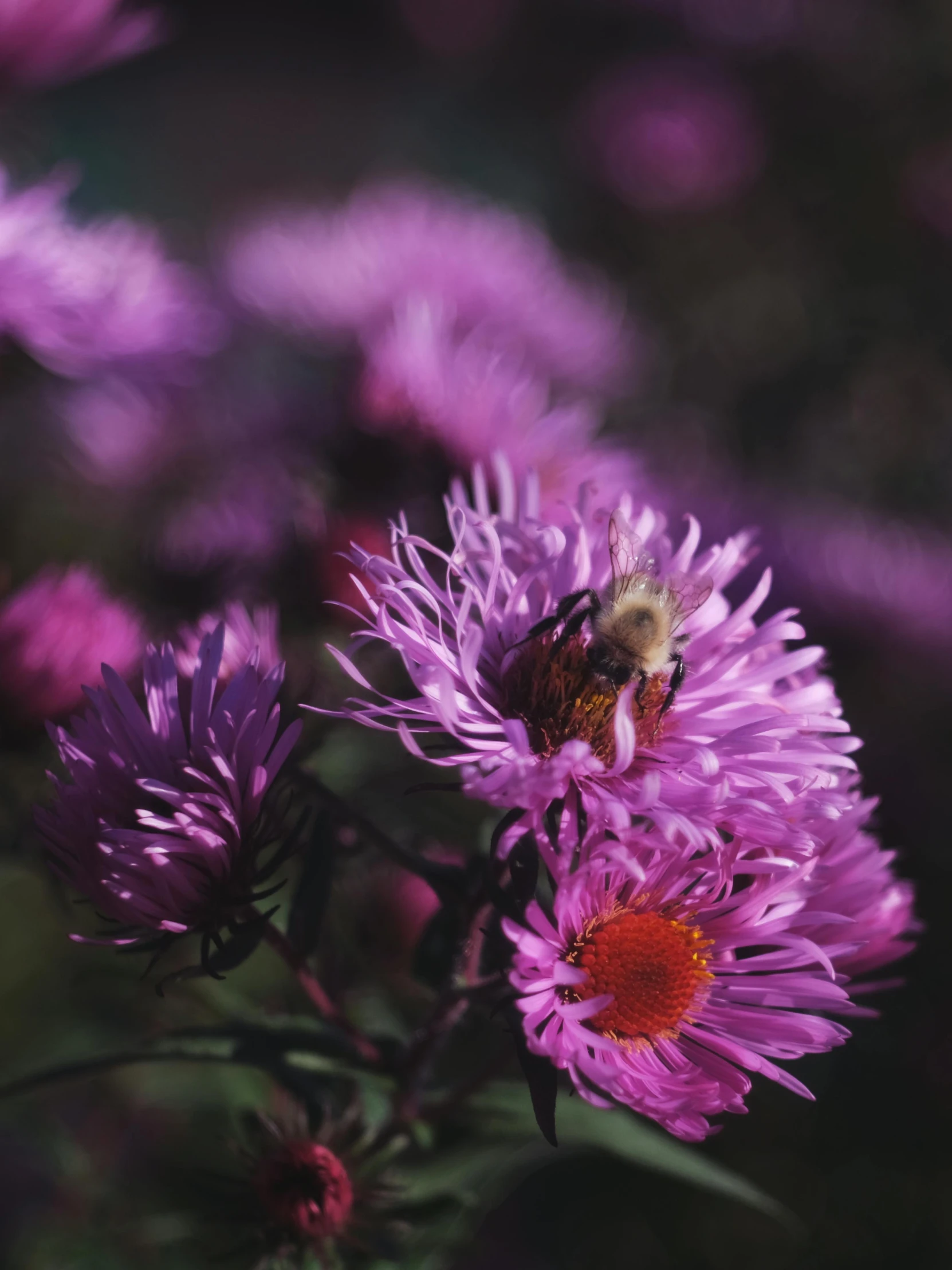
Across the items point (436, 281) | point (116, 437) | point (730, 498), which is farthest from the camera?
point (436, 281)

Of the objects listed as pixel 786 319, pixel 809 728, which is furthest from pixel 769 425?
pixel 809 728

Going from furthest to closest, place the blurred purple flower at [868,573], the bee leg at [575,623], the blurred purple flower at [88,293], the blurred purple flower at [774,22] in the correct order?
the blurred purple flower at [774,22]
the blurred purple flower at [868,573]
the blurred purple flower at [88,293]
the bee leg at [575,623]

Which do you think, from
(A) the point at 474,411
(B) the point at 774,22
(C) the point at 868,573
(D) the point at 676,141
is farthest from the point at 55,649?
(B) the point at 774,22

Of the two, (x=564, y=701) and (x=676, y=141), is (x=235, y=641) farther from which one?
(x=676, y=141)

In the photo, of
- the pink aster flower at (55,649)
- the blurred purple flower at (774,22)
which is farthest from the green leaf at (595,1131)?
the blurred purple flower at (774,22)

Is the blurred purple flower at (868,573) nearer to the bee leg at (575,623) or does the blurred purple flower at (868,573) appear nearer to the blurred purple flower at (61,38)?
the bee leg at (575,623)

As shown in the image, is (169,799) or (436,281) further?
(436,281)
